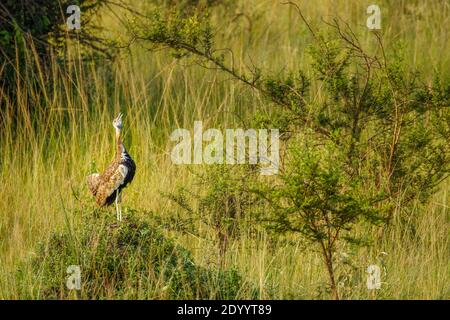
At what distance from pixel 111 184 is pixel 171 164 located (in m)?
1.40

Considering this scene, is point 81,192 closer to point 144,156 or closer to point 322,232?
point 144,156

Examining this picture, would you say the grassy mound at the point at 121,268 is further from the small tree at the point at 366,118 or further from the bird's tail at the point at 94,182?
the small tree at the point at 366,118

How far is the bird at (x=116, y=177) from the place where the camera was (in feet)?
17.0

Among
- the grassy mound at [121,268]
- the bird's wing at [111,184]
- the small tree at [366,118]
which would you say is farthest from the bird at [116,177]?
the small tree at [366,118]

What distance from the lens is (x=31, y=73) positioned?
7.54 metres

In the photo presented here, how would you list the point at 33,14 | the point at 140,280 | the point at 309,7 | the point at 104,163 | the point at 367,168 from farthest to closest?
the point at 309,7 → the point at 33,14 → the point at 104,163 → the point at 367,168 → the point at 140,280

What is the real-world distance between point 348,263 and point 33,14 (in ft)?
11.8

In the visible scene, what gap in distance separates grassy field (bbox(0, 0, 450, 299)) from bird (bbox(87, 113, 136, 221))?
9cm

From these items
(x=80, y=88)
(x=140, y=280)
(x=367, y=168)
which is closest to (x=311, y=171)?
(x=140, y=280)

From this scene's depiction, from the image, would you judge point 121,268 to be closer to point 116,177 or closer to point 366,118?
point 116,177

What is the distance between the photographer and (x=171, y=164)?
6645mm

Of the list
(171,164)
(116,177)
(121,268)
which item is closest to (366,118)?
(171,164)

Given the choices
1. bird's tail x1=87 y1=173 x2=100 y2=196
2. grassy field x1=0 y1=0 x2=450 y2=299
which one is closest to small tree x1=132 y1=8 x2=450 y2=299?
grassy field x1=0 y1=0 x2=450 y2=299

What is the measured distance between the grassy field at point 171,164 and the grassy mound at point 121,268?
0.16ft
